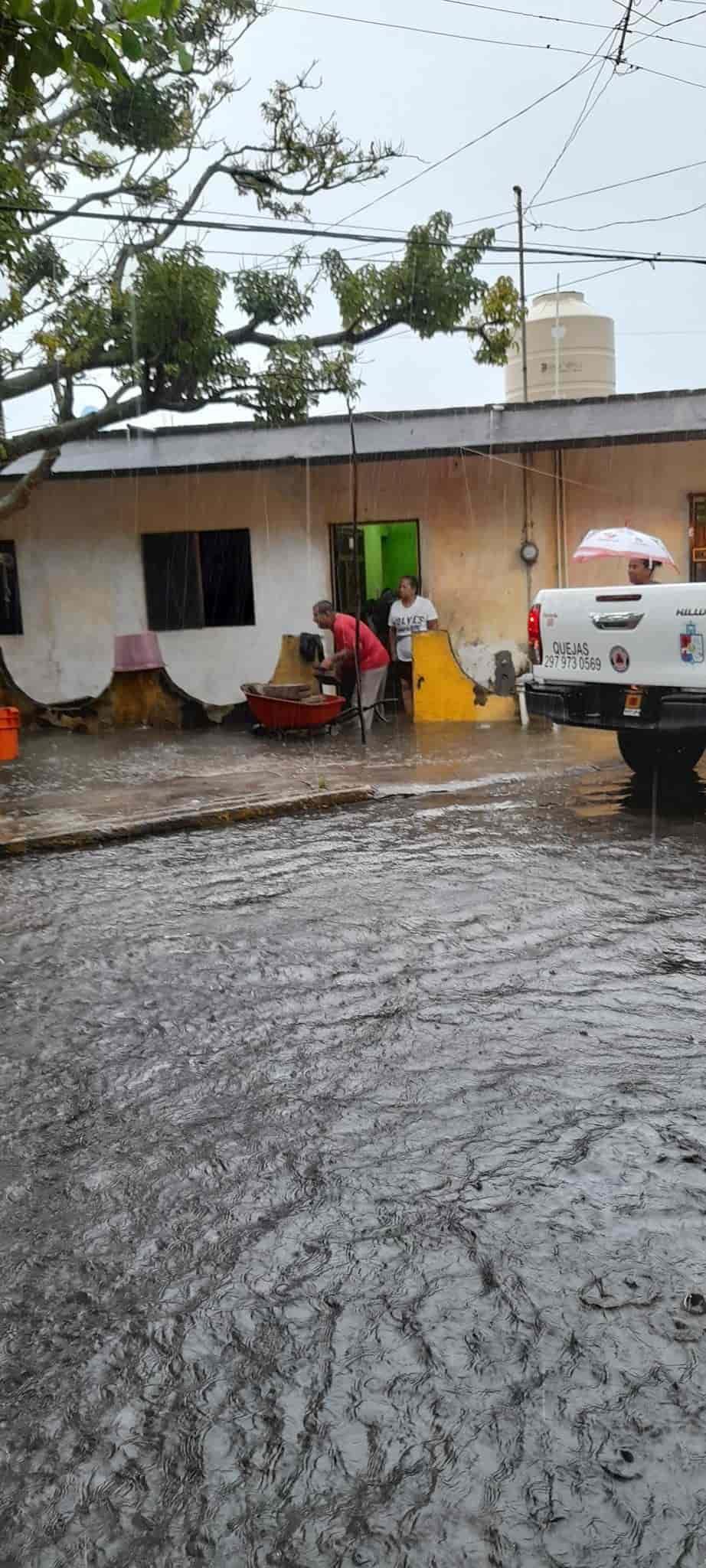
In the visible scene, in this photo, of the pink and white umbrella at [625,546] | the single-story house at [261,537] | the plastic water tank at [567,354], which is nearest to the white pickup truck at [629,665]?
the pink and white umbrella at [625,546]

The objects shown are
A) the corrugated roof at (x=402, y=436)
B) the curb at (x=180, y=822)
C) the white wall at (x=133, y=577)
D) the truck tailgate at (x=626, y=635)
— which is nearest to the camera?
the curb at (x=180, y=822)

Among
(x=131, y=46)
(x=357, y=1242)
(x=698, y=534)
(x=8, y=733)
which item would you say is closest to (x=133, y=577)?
(x=8, y=733)

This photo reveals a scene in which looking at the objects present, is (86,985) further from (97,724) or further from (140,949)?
(97,724)

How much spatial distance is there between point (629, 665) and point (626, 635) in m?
0.21

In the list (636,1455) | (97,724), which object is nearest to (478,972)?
(636,1455)

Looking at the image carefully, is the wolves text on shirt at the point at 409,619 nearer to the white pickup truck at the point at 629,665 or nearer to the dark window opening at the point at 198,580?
the dark window opening at the point at 198,580

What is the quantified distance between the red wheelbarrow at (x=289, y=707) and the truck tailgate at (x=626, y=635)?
4.52 meters

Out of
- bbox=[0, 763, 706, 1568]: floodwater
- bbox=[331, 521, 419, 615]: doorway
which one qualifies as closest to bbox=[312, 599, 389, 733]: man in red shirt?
bbox=[331, 521, 419, 615]: doorway

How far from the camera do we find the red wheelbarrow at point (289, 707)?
554 inches

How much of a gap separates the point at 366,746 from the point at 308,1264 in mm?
10599

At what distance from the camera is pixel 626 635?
29.5 feet

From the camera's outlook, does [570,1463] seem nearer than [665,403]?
Yes

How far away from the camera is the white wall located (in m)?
16.9

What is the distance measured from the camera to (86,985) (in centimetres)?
518
